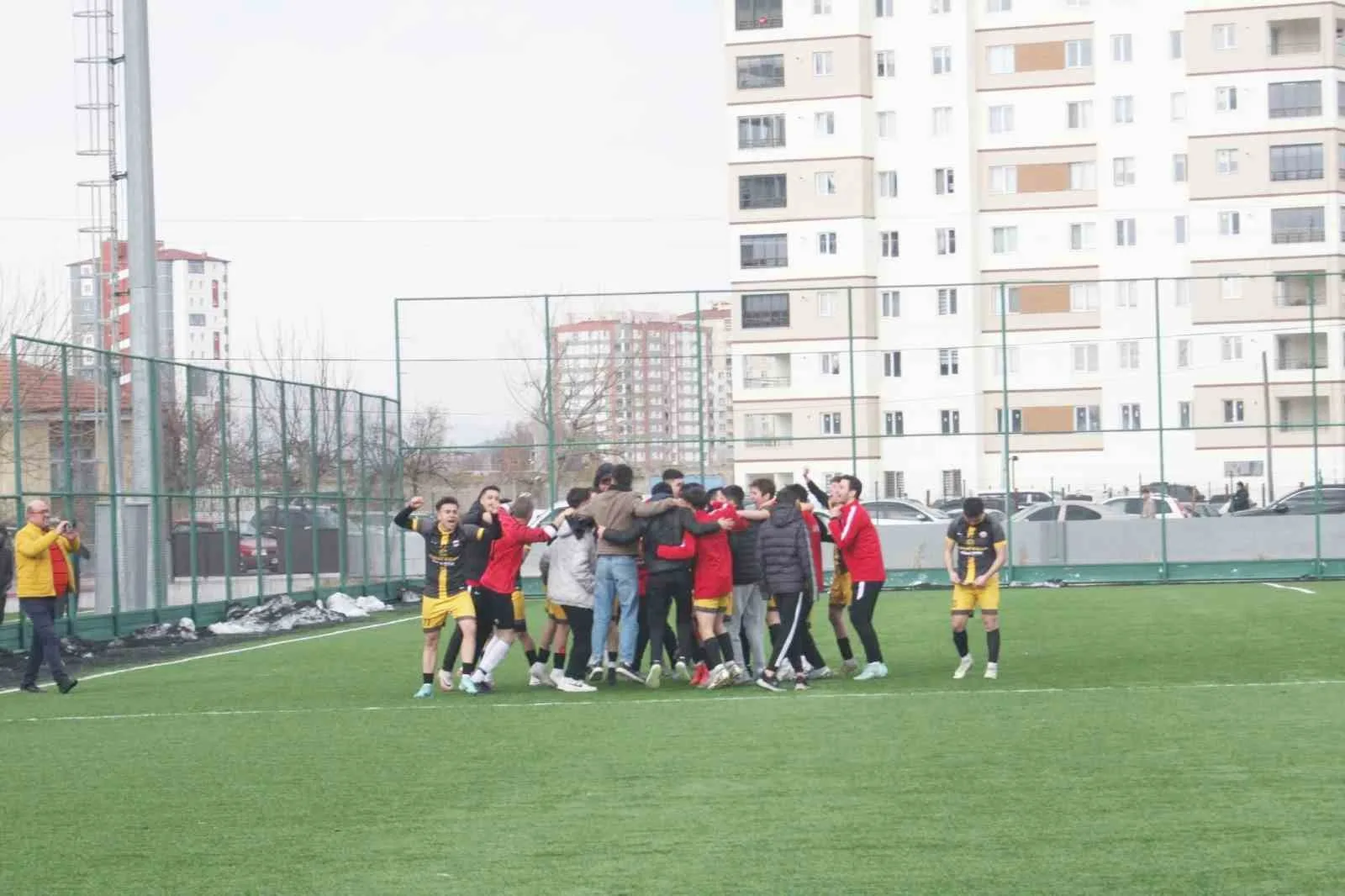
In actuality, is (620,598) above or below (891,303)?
below

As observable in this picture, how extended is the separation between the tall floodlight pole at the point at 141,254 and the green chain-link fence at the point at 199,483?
83 millimetres

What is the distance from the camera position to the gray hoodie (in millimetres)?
17125

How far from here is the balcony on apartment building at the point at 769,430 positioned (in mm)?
36906

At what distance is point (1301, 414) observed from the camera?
118 ft

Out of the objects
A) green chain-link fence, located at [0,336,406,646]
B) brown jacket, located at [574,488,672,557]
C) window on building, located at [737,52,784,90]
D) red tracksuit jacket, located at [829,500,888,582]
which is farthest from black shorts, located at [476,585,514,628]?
window on building, located at [737,52,784,90]

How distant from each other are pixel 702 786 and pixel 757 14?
229 feet

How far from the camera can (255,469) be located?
30.4 m

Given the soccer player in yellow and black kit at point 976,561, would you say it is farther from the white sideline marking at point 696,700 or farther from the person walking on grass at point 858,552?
the white sideline marking at point 696,700

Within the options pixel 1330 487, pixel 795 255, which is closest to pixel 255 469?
pixel 1330 487

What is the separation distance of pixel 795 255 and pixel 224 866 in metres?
70.7

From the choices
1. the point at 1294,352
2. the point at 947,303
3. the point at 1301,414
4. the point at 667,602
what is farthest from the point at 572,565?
the point at 947,303

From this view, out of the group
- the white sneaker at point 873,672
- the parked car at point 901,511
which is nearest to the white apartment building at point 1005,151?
the parked car at point 901,511

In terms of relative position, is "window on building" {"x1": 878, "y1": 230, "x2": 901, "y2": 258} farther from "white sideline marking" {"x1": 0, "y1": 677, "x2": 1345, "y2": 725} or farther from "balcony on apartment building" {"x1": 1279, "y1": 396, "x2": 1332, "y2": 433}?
"white sideline marking" {"x1": 0, "y1": 677, "x2": 1345, "y2": 725}

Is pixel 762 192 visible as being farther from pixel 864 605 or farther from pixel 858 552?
pixel 864 605
